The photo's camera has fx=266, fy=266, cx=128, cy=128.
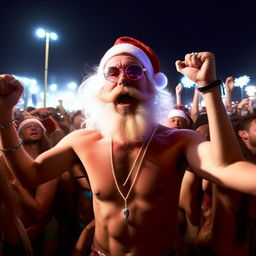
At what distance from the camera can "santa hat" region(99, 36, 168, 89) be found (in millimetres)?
2145

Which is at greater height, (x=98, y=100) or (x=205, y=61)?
(x=205, y=61)

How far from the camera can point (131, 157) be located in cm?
188

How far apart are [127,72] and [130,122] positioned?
0.38m

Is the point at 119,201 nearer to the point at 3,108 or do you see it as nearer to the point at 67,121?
the point at 3,108

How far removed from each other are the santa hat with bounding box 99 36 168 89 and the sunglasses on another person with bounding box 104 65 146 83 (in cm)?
13

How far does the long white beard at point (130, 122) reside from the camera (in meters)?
1.91

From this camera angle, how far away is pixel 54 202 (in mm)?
3160

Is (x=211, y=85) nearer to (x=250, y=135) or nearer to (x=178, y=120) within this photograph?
(x=250, y=135)

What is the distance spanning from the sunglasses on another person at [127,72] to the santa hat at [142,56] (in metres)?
0.13

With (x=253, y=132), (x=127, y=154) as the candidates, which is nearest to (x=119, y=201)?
(x=127, y=154)

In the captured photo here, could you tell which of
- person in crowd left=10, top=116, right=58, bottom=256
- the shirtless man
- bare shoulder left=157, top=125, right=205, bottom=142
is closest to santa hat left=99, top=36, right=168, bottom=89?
the shirtless man

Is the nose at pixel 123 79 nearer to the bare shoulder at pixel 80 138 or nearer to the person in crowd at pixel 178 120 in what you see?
the bare shoulder at pixel 80 138

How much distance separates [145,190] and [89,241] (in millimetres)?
1436

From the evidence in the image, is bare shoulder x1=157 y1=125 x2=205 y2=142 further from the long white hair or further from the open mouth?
the open mouth
